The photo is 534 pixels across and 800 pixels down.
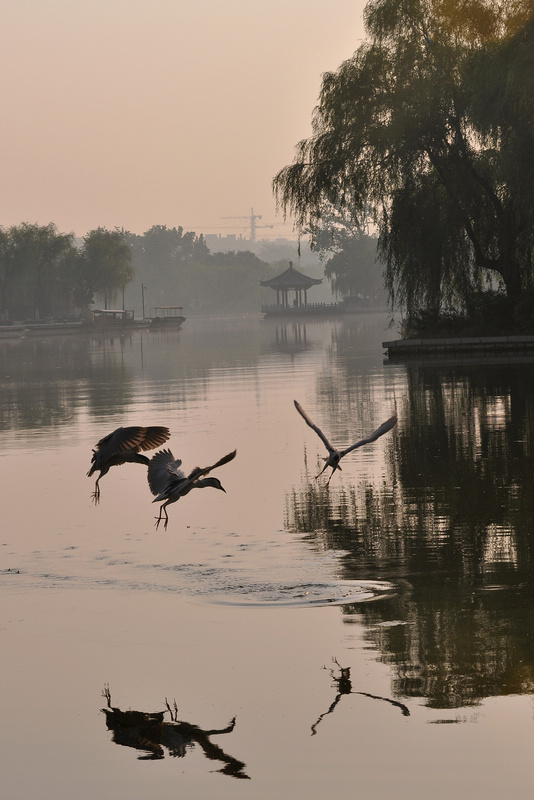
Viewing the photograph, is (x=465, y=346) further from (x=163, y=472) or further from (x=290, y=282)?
(x=290, y=282)

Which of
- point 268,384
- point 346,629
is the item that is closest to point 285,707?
point 346,629

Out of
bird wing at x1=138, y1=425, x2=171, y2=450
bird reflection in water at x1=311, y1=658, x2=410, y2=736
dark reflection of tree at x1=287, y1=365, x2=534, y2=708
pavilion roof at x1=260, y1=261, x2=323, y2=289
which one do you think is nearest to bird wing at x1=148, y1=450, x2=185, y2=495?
bird wing at x1=138, y1=425, x2=171, y2=450

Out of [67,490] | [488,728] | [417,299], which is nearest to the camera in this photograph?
[488,728]

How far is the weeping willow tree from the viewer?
3928 centimetres

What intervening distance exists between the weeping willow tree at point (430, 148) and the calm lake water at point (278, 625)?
771 inches

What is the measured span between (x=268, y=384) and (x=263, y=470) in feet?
63.0

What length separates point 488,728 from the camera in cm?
703

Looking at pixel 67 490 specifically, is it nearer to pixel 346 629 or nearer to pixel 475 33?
pixel 346 629

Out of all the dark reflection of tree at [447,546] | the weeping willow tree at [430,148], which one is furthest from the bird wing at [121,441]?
the weeping willow tree at [430,148]

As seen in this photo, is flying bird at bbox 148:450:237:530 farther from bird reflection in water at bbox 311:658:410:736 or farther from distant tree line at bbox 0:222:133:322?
distant tree line at bbox 0:222:133:322

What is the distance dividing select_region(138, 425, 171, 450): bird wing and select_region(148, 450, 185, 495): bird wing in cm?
24

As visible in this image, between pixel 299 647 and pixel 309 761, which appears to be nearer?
pixel 309 761

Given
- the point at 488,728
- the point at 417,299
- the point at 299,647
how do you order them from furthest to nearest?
the point at 417,299
the point at 299,647
the point at 488,728

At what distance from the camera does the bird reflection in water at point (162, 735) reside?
6914 mm
